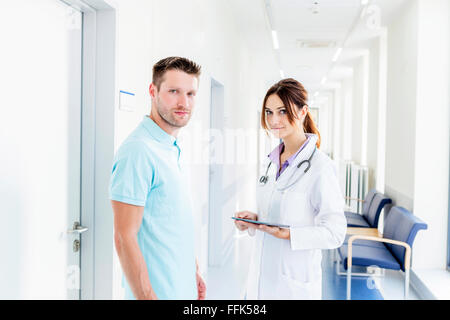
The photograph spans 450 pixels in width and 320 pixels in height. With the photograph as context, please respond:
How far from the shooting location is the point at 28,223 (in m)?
0.80

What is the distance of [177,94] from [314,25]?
5.98 ft

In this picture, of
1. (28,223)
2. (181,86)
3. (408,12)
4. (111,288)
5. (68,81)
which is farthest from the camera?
(408,12)

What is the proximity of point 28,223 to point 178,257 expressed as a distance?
0.38 meters

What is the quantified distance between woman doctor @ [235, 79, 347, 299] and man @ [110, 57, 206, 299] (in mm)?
183

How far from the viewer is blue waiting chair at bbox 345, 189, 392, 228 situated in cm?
251

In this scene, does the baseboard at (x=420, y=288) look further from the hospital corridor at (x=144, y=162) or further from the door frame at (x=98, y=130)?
the door frame at (x=98, y=130)

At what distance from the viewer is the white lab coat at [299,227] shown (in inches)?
30.0

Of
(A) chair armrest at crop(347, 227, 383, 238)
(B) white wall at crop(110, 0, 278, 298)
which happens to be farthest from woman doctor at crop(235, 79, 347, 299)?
(A) chair armrest at crop(347, 227, 383, 238)

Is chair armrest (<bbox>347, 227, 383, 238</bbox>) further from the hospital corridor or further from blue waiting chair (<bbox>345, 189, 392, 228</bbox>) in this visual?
blue waiting chair (<bbox>345, 189, 392, 228</bbox>)

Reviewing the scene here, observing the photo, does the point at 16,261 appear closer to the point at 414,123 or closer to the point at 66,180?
the point at 66,180

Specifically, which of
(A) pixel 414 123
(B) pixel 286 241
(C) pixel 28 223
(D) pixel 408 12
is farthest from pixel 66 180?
(D) pixel 408 12

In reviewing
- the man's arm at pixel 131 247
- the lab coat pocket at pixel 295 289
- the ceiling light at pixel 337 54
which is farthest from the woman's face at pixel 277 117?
the ceiling light at pixel 337 54

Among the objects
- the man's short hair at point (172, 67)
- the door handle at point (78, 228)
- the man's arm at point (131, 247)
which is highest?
the man's short hair at point (172, 67)

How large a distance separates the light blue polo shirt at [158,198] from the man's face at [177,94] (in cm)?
5
